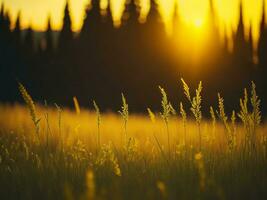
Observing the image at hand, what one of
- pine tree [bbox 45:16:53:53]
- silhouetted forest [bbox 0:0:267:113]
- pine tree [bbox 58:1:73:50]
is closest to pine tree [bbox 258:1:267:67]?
silhouetted forest [bbox 0:0:267:113]

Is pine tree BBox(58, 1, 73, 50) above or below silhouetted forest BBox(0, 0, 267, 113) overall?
above

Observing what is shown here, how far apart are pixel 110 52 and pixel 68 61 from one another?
5137 millimetres

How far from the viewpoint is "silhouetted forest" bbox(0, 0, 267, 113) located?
4172 cm

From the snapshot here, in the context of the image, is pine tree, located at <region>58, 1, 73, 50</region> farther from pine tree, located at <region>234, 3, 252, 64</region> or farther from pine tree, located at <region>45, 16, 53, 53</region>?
pine tree, located at <region>234, 3, 252, 64</region>

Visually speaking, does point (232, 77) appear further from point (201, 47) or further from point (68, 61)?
point (68, 61)

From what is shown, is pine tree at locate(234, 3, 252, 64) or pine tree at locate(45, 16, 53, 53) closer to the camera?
pine tree at locate(234, 3, 252, 64)

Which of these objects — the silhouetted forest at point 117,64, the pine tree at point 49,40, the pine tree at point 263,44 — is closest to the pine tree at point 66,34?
the silhouetted forest at point 117,64

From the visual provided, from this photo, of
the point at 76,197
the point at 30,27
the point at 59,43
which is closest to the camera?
the point at 76,197

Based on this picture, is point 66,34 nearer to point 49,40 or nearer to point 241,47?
point 49,40

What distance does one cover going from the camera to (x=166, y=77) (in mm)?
42219

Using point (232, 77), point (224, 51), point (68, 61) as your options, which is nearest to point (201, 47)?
point (224, 51)

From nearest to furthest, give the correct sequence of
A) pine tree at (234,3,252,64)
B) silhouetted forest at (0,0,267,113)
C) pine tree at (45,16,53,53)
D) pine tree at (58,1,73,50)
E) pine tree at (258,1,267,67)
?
silhouetted forest at (0,0,267,113) → pine tree at (58,1,73,50) → pine tree at (258,1,267,67) → pine tree at (234,3,252,64) → pine tree at (45,16,53,53)

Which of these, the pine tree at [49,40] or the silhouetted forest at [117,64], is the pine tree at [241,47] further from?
the pine tree at [49,40]

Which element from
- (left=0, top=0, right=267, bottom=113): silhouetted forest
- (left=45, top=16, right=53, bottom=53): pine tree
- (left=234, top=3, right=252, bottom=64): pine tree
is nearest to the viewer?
(left=0, top=0, right=267, bottom=113): silhouetted forest
